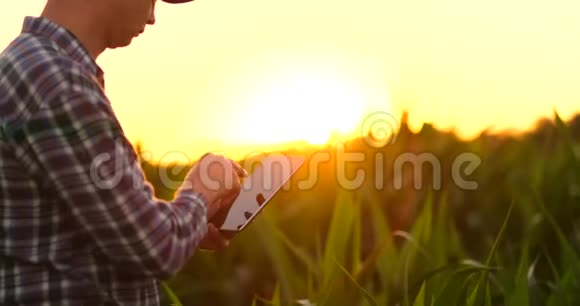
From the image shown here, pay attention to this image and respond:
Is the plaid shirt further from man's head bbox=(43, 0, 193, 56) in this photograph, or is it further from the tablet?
the tablet

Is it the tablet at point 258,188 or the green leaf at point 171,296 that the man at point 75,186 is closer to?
the tablet at point 258,188

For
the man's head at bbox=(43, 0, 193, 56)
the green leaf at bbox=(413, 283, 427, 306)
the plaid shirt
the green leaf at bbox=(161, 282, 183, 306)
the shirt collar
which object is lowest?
the green leaf at bbox=(161, 282, 183, 306)

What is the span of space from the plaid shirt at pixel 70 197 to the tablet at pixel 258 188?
0.59ft

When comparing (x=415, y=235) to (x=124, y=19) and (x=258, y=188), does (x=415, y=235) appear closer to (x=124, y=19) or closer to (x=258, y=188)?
(x=258, y=188)

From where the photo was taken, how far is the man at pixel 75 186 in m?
1.57

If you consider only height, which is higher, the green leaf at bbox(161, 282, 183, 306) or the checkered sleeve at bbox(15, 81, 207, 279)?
the checkered sleeve at bbox(15, 81, 207, 279)

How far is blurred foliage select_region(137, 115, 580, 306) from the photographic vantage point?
2.50m

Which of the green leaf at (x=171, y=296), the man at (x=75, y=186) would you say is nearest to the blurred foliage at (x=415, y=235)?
the green leaf at (x=171, y=296)

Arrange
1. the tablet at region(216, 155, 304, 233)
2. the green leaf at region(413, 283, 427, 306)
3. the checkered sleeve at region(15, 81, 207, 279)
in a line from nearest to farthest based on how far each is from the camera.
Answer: the checkered sleeve at region(15, 81, 207, 279) → the tablet at region(216, 155, 304, 233) → the green leaf at region(413, 283, 427, 306)

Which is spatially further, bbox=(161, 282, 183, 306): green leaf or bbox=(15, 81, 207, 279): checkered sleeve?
bbox=(161, 282, 183, 306): green leaf

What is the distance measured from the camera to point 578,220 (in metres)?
2.88

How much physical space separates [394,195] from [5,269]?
1314 mm

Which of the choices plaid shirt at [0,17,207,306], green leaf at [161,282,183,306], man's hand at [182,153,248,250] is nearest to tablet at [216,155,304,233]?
man's hand at [182,153,248,250]

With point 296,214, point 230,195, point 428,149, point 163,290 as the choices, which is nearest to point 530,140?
point 428,149
